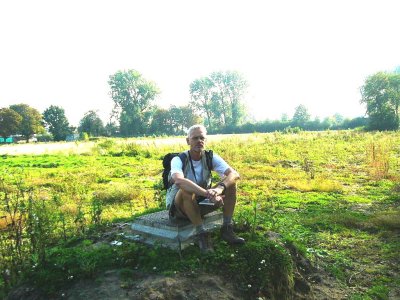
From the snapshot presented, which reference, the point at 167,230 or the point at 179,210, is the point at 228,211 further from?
the point at 167,230

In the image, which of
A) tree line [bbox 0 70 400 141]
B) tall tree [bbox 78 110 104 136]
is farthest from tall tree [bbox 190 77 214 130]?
tall tree [bbox 78 110 104 136]

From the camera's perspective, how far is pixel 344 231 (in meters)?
7.17

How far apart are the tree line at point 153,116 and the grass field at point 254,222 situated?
2174 inches

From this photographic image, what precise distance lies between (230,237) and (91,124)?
249ft

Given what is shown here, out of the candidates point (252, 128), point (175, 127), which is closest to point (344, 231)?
point (252, 128)

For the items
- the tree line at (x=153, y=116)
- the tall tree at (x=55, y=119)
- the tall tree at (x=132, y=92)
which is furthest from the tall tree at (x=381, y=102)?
the tall tree at (x=55, y=119)

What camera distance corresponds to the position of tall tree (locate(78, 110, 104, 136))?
250 ft

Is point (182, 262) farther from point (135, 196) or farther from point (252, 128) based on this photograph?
point (252, 128)

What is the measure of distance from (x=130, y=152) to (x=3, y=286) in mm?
18992

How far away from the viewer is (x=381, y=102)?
49.2 m

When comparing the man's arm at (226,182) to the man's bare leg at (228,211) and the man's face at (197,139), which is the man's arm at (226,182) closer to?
the man's bare leg at (228,211)

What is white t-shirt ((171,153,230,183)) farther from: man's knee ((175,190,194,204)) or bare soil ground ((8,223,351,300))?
bare soil ground ((8,223,351,300))

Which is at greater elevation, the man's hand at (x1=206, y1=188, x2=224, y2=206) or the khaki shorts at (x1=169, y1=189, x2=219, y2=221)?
the man's hand at (x1=206, y1=188, x2=224, y2=206)

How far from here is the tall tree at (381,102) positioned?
4794 centimetres
